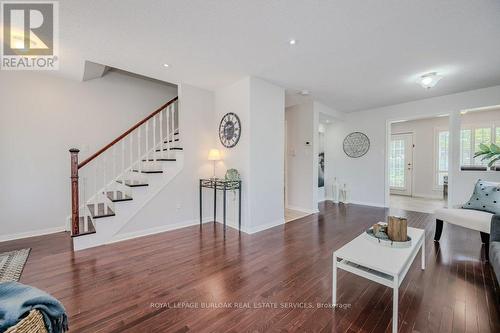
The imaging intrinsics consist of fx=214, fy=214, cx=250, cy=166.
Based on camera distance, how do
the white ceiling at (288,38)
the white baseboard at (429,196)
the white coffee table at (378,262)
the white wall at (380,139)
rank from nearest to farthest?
1. the white coffee table at (378,262)
2. the white ceiling at (288,38)
3. the white wall at (380,139)
4. the white baseboard at (429,196)

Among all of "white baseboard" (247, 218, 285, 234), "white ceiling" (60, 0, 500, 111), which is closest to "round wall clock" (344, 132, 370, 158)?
"white ceiling" (60, 0, 500, 111)

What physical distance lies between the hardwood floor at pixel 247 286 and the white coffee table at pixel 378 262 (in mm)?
306

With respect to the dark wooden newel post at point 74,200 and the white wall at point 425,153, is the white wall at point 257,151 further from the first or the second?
the white wall at point 425,153

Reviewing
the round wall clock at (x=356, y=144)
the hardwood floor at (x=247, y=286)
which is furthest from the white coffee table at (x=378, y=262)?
the round wall clock at (x=356, y=144)

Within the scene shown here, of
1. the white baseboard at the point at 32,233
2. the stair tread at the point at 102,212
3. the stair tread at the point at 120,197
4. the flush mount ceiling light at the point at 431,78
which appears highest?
the flush mount ceiling light at the point at 431,78

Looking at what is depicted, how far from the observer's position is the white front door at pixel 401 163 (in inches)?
281

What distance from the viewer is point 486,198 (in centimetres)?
296

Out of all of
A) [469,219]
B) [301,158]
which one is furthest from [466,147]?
[301,158]

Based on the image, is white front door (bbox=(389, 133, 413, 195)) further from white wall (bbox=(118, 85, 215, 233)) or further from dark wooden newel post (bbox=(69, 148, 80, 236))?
dark wooden newel post (bbox=(69, 148, 80, 236))

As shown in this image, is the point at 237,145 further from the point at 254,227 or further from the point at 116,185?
the point at 116,185

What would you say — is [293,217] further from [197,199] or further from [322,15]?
[322,15]

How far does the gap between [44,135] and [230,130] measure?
3.13m

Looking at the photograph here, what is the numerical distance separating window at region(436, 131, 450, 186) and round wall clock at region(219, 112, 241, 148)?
6590 millimetres

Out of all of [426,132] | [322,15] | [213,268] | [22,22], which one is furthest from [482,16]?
[426,132]
